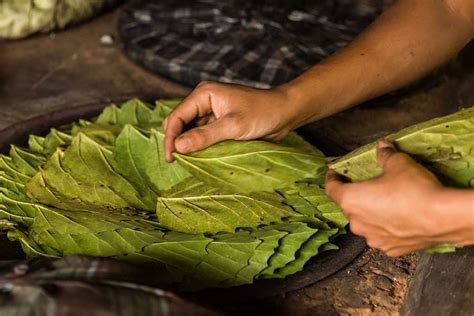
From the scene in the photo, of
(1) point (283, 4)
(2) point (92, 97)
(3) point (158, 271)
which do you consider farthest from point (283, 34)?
(3) point (158, 271)

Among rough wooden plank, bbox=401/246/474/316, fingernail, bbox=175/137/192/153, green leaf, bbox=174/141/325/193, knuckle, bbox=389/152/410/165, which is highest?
knuckle, bbox=389/152/410/165

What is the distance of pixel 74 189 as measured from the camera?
226 centimetres

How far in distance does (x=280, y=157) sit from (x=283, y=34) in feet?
4.45

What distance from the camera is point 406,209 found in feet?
5.42

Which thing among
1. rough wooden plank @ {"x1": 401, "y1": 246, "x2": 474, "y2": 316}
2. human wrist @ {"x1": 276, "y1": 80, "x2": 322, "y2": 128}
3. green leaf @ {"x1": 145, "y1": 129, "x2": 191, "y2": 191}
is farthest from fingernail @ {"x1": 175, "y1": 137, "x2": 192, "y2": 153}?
rough wooden plank @ {"x1": 401, "y1": 246, "x2": 474, "y2": 316}

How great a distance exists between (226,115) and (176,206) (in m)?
0.32

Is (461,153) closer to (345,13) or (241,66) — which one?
(241,66)

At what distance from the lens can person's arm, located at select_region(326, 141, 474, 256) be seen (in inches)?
63.9

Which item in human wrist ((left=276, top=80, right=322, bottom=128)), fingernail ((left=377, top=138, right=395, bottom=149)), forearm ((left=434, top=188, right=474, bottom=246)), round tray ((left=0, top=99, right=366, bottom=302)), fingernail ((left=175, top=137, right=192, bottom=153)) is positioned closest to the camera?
forearm ((left=434, top=188, right=474, bottom=246))

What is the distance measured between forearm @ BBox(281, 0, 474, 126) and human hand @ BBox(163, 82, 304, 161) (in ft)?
0.28

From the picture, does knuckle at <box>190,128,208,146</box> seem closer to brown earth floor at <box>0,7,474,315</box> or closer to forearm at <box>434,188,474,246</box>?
brown earth floor at <box>0,7,474,315</box>

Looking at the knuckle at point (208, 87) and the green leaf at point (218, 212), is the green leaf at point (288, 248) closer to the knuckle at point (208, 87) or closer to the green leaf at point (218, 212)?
the green leaf at point (218, 212)

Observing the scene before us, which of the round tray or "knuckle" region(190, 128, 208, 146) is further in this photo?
"knuckle" region(190, 128, 208, 146)

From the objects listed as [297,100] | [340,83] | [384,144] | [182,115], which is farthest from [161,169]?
[384,144]
